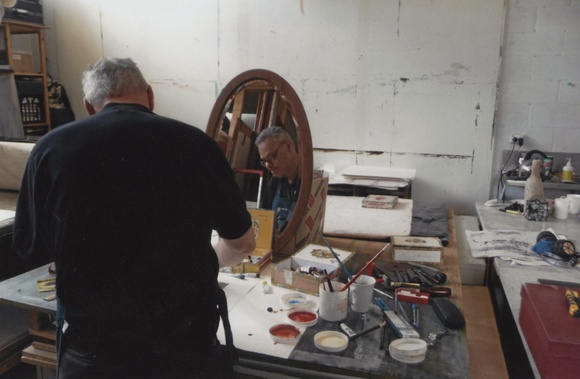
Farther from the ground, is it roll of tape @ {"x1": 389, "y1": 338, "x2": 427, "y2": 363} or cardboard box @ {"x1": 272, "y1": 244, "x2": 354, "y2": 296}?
cardboard box @ {"x1": 272, "y1": 244, "x2": 354, "y2": 296}

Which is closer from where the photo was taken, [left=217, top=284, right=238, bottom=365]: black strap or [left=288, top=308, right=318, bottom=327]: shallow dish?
[left=217, top=284, right=238, bottom=365]: black strap

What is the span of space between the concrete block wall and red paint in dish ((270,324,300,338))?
2833 mm

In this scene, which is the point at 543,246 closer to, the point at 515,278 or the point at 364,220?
the point at 515,278

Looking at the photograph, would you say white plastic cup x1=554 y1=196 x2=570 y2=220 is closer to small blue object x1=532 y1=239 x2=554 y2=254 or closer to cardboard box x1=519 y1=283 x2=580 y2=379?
small blue object x1=532 y1=239 x2=554 y2=254

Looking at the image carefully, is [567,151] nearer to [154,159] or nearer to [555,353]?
[555,353]

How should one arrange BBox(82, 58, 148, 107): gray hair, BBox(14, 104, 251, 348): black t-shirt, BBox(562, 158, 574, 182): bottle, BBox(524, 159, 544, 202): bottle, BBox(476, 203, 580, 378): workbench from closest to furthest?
BBox(14, 104, 251, 348): black t-shirt → BBox(82, 58, 148, 107): gray hair → BBox(476, 203, 580, 378): workbench → BBox(524, 159, 544, 202): bottle → BBox(562, 158, 574, 182): bottle

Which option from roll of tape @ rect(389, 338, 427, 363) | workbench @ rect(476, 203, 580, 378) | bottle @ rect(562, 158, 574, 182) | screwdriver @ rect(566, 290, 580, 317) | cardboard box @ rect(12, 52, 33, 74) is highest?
cardboard box @ rect(12, 52, 33, 74)

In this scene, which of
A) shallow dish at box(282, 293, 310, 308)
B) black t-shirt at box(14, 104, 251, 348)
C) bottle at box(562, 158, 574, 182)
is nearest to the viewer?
black t-shirt at box(14, 104, 251, 348)

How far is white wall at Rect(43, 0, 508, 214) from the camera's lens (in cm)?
350

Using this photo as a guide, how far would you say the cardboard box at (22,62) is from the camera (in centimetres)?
412

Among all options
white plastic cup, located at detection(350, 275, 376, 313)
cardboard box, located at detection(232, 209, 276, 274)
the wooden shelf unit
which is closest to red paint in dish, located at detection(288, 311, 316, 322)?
white plastic cup, located at detection(350, 275, 376, 313)

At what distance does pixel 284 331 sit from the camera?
1.29 metres

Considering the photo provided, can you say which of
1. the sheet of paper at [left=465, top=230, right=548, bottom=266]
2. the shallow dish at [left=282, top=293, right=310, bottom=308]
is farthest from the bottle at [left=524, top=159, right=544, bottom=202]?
the shallow dish at [left=282, top=293, right=310, bottom=308]

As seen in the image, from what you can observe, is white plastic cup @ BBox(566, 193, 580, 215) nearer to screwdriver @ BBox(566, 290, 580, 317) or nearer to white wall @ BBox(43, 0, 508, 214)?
white wall @ BBox(43, 0, 508, 214)
